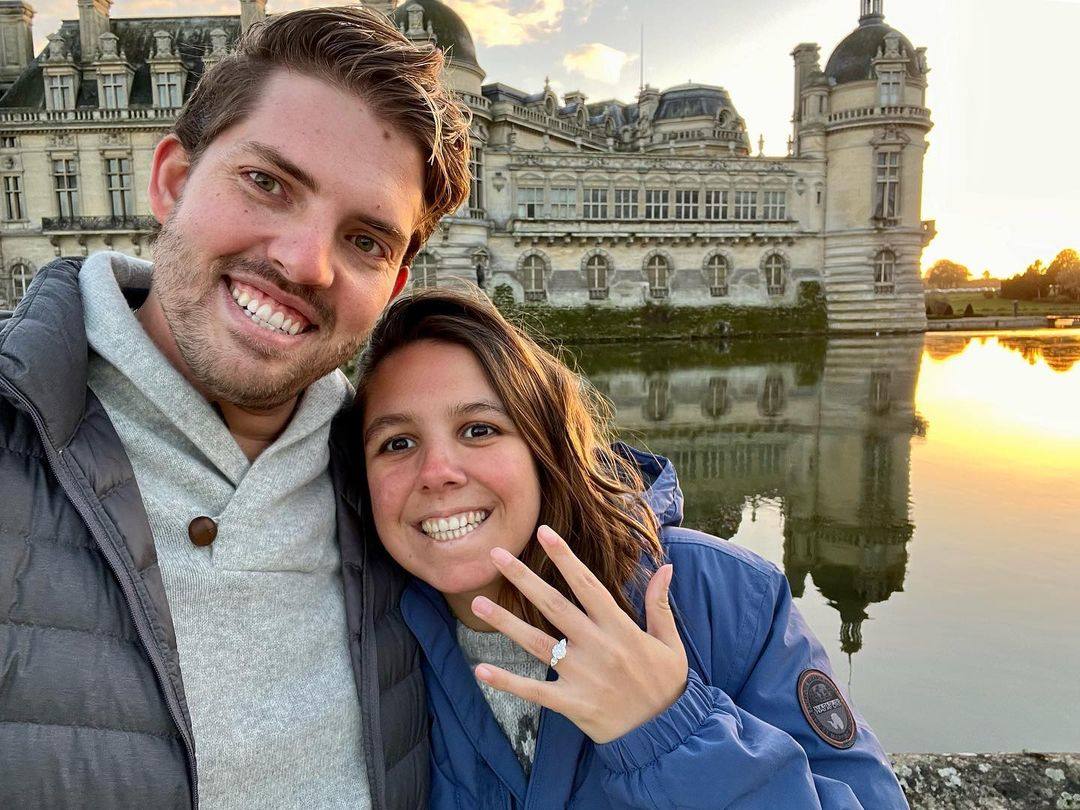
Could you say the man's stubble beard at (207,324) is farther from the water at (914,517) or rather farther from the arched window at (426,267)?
the arched window at (426,267)

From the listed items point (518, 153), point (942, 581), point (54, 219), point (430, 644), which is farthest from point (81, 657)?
point (54, 219)

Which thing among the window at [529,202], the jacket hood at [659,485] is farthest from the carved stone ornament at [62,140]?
the jacket hood at [659,485]

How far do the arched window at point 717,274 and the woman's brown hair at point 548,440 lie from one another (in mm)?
28562

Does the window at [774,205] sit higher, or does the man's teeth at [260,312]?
the window at [774,205]

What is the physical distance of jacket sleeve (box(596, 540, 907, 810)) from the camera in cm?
132

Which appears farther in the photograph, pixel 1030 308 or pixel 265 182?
pixel 1030 308

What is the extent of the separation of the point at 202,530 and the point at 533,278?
87.0ft

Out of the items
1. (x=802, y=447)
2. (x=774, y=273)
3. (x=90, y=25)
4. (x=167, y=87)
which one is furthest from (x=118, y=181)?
(x=774, y=273)

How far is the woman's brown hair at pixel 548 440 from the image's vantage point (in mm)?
1797

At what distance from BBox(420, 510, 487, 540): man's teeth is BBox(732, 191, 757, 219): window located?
1172 inches

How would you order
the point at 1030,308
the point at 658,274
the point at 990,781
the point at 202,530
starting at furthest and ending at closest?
the point at 1030,308
the point at 658,274
the point at 990,781
the point at 202,530

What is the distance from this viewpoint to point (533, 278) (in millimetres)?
27453

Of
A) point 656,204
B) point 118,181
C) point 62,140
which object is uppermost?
point 62,140

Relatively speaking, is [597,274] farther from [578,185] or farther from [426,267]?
[426,267]
